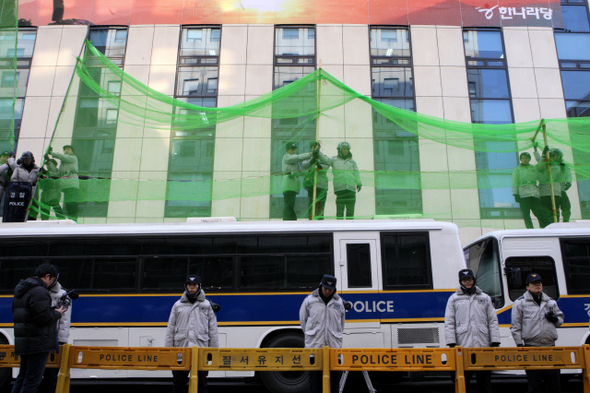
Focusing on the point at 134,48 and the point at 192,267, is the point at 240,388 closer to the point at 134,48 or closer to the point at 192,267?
the point at 192,267

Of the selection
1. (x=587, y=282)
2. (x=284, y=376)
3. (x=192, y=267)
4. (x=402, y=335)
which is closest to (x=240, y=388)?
(x=284, y=376)

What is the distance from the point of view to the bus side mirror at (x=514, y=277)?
24.7ft

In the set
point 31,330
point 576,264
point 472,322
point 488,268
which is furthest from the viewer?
point 488,268

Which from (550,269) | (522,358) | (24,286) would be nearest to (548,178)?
(550,269)

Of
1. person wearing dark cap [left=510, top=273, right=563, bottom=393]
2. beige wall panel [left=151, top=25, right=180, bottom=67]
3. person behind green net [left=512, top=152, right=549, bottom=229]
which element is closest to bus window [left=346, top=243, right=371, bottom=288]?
person wearing dark cap [left=510, top=273, right=563, bottom=393]

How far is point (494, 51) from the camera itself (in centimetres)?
1570

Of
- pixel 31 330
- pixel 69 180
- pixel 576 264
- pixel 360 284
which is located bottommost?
pixel 31 330

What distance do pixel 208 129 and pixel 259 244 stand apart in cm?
310

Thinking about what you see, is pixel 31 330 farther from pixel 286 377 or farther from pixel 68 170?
pixel 68 170

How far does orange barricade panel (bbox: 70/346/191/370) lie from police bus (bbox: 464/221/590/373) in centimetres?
525

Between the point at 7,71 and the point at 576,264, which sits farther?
the point at 7,71

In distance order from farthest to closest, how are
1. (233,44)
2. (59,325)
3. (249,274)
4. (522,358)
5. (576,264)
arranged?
(233,44), (576,264), (249,274), (59,325), (522,358)

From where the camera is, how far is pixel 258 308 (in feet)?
24.1

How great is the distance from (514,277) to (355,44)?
1062 centimetres
